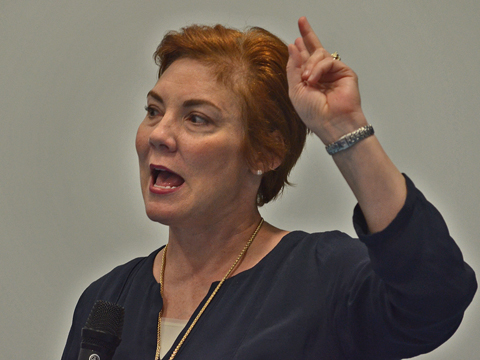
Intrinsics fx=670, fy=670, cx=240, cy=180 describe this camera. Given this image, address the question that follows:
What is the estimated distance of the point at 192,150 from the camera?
1.78 metres

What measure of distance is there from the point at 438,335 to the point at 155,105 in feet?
3.28

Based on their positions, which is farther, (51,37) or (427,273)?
(51,37)

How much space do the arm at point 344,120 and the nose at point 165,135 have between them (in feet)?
1.54

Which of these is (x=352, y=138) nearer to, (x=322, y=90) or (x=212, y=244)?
(x=322, y=90)

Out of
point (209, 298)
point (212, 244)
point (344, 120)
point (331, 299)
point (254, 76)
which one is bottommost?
point (331, 299)

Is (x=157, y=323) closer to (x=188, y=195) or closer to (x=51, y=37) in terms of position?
(x=188, y=195)

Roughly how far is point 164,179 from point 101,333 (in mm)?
472

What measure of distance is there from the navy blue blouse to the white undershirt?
0.09 ft

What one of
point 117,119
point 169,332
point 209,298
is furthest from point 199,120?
point 117,119

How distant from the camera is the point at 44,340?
2.66m

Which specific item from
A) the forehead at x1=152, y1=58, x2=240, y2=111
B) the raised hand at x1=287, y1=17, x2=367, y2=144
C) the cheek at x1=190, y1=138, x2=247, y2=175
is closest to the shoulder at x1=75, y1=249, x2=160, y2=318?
the cheek at x1=190, y1=138, x2=247, y2=175

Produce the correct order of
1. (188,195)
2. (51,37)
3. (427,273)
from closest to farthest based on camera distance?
(427,273) < (188,195) < (51,37)

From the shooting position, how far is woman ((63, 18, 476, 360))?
1290 millimetres

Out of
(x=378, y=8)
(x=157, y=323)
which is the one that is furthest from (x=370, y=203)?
(x=378, y=8)
